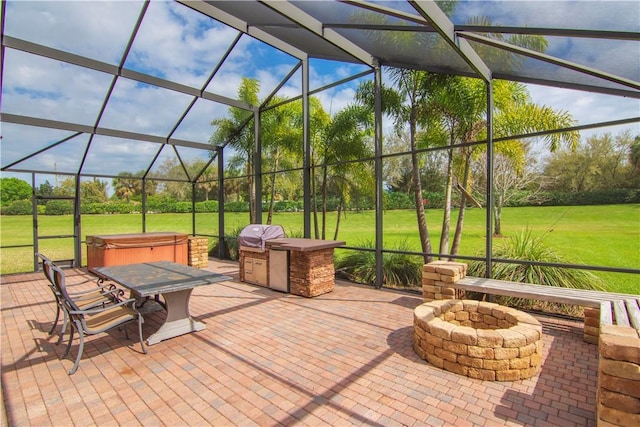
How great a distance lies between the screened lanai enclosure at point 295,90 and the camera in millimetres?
3791

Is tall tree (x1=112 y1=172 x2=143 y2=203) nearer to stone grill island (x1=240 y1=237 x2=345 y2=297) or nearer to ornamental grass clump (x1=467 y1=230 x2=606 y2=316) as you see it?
stone grill island (x1=240 y1=237 x2=345 y2=297)

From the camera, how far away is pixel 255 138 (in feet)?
30.9

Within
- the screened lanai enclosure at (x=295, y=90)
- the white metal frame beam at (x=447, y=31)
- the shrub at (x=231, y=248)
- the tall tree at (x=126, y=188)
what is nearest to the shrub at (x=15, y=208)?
the screened lanai enclosure at (x=295, y=90)

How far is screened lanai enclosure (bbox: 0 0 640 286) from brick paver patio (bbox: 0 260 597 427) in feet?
7.30

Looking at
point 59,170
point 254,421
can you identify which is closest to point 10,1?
point 59,170

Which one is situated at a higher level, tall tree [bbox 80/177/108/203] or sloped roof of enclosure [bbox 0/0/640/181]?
sloped roof of enclosure [bbox 0/0/640/181]

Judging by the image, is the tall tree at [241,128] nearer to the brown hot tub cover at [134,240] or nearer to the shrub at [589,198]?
the brown hot tub cover at [134,240]

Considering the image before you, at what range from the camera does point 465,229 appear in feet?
64.3

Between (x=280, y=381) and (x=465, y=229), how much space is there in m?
19.2

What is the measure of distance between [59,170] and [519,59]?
11.0 meters

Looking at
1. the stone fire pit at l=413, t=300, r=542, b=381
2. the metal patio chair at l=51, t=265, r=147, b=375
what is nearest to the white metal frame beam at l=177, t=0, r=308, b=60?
the metal patio chair at l=51, t=265, r=147, b=375

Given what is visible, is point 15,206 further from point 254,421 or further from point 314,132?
point 254,421

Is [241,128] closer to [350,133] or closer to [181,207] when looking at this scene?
[350,133]

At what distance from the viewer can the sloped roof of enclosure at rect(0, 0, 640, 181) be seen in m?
3.36
